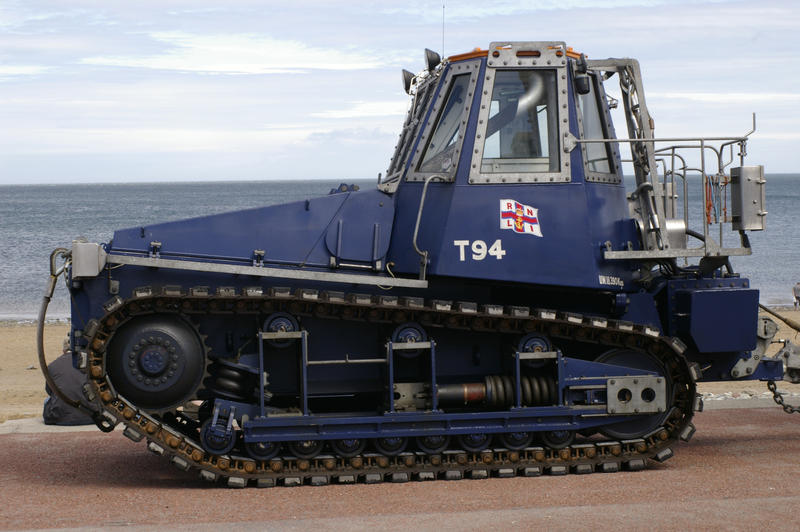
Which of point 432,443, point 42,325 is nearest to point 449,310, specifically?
point 432,443

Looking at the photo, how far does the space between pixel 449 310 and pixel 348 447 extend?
1735mm

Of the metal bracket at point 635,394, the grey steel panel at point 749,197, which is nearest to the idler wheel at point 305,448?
the metal bracket at point 635,394

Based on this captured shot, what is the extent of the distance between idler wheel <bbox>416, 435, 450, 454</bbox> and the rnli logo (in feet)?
7.47

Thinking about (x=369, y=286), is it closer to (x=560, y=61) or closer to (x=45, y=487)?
(x=560, y=61)

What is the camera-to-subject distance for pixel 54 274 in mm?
10188

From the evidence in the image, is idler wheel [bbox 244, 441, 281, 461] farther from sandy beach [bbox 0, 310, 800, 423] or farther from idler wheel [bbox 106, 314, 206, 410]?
sandy beach [bbox 0, 310, 800, 423]

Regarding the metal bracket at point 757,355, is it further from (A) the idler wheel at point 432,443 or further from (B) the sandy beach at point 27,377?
(B) the sandy beach at point 27,377

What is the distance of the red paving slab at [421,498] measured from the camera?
29.2 feet

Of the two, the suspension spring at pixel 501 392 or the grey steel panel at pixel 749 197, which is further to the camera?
the grey steel panel at pixel 749 197

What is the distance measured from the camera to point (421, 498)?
9734 millimetres

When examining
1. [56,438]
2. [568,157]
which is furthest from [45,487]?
[568,157]

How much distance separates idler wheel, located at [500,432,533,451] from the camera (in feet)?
35.4

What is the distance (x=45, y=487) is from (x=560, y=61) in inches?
270

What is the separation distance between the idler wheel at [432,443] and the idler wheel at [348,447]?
604mm
